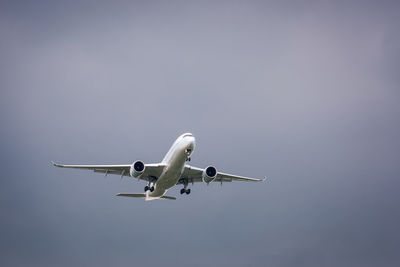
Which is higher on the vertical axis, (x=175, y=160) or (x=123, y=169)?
(x=175, y=160)

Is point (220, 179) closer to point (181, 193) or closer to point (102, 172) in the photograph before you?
point (181, 193)

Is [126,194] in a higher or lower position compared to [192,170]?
lower

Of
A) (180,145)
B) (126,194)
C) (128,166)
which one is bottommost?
(126,194)

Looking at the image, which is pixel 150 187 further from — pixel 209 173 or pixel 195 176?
pixel 209 173

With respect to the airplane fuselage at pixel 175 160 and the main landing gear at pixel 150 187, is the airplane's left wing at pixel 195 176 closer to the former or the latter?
the airplane fuselage at pixel 175 160

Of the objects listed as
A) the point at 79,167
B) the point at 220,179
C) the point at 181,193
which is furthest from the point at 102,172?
the point at 220,179

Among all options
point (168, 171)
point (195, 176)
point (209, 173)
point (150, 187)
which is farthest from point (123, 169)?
point (209, 173)

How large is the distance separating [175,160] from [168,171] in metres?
1.90

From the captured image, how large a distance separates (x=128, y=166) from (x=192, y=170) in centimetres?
637

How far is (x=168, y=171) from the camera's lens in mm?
45594

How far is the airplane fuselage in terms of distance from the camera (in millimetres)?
43219

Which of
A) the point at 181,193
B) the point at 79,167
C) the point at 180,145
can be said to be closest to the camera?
the point at 180,145

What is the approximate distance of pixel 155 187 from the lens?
49.3m

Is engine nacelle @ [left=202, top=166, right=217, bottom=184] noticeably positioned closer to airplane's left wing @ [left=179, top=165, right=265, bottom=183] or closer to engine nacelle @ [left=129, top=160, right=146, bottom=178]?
airplane's left wing @ [left=179, top=165, right=265, bottom=183]
